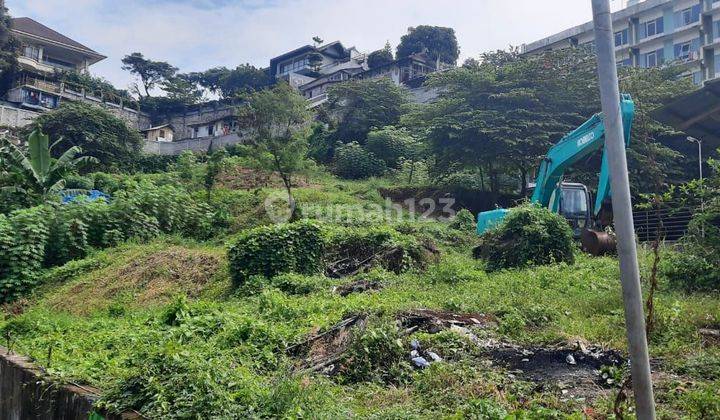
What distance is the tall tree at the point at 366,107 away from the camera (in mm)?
Answer: 33906

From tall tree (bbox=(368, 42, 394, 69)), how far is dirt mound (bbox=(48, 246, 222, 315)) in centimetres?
3530

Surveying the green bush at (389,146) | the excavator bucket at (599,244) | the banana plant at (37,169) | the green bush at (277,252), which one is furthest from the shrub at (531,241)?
the green bush at (389,146)

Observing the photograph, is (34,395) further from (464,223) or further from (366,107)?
(366,107)

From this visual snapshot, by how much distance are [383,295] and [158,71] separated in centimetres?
4853

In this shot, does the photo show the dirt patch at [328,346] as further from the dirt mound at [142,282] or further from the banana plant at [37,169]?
the banana plant at [37,169]

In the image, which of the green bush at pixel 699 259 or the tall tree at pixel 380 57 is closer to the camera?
the green bush at pixel 699 259

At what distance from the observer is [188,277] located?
13398mm

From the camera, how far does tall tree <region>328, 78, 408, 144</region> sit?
33906mm

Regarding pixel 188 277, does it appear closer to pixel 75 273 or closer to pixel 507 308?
pixel 75 273

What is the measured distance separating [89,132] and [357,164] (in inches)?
563

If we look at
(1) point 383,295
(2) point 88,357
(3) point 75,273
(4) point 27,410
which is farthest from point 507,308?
(3) point 75,273

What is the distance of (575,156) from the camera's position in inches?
561

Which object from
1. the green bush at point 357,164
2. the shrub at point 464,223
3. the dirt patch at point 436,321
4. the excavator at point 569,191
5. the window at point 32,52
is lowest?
the dirt patch at point 436,321

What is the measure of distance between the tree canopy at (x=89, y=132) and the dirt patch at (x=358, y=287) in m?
24.9
